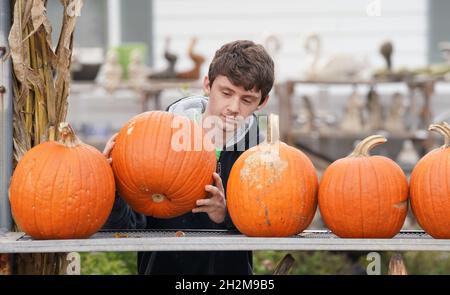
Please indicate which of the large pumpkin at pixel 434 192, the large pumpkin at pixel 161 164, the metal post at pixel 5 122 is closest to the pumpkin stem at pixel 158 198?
the large pumpkin at pixel 161 164

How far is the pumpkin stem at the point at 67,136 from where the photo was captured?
2.42 m

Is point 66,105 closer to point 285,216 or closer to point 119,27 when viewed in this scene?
point 285,216

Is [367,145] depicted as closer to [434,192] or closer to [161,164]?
[434,192]

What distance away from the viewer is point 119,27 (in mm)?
11539

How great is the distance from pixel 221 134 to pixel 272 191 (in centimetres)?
50

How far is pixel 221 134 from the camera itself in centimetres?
289

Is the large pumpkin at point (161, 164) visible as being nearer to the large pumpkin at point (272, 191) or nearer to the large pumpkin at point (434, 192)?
the large pumpkin at point (272, 191)

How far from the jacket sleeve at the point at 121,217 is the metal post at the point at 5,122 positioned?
31 cm

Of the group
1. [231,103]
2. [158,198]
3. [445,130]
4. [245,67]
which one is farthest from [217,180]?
[445,130]

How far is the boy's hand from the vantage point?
8.39 feet

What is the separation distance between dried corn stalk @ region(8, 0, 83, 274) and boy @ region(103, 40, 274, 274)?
21 centimetres

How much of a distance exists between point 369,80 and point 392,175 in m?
5.22

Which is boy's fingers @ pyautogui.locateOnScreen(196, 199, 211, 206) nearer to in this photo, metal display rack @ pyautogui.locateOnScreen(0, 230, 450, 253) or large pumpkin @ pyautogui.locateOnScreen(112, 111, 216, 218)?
large pumpkin @ pyautogui.locateOnScreen(112, 111, 216, 218)

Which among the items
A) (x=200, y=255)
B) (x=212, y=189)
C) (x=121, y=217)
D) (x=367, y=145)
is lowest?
(x=200, y=255)
